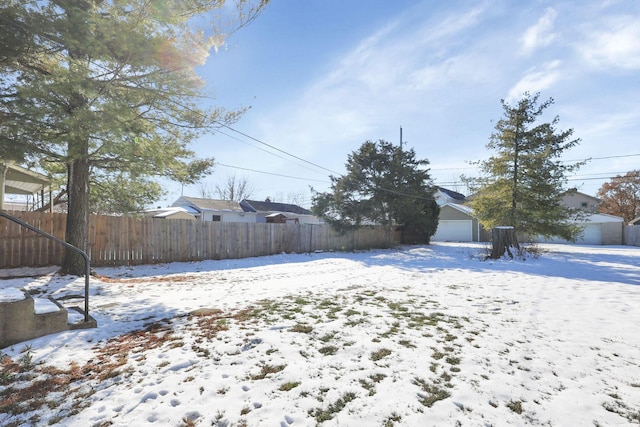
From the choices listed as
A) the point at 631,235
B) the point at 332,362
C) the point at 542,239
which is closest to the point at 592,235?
the point at 631,235

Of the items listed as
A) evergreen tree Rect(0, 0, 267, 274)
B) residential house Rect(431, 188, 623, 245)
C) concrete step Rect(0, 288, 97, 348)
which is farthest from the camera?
residential house Rect(431, 188, 623, 245)

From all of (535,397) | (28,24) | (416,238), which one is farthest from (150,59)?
(416,238)

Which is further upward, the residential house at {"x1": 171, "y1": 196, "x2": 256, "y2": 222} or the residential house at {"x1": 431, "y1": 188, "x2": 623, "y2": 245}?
the residential house at {"x1": 171, "y1": 196, "x2": 256, "y2": 222}

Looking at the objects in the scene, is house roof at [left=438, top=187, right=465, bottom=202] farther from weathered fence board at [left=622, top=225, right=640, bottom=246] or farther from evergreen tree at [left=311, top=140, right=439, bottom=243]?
evergreen tree at [left=311, top=140, right=439, bottom=243]

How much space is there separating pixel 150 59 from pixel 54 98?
1795 mm

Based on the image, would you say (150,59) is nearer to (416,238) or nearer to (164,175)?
(164,175)

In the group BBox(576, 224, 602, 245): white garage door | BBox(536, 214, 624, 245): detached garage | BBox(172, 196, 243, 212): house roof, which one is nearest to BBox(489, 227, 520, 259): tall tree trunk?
BBox(536, 214, 624, 245): detached garage

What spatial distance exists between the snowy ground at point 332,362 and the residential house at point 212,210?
24.3 meters

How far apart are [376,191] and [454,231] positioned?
1392 centimetres

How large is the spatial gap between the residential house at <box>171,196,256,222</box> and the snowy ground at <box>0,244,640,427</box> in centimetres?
2433

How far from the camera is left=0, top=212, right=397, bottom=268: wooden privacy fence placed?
8.16 m

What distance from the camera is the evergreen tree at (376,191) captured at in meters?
18.2

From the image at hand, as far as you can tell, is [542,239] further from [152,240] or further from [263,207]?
[152,240]

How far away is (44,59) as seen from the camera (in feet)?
19.5
